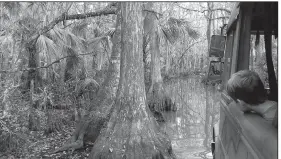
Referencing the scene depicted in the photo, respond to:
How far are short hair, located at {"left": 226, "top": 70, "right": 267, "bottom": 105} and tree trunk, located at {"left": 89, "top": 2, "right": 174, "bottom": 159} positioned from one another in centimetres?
397

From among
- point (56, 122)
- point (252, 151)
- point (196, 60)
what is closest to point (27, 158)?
point (56, 122)

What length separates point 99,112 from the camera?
774 cm

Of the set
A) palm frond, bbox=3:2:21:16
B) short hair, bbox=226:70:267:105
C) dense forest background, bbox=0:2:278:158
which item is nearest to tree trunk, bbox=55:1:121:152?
dense forest background, bbox=0:2:278:158

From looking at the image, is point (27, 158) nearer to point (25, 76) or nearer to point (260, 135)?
point (25, 76)

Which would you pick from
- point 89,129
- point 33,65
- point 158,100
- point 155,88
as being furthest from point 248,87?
point 155,88

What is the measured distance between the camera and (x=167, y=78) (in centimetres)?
2647

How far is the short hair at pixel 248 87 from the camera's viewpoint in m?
2.07

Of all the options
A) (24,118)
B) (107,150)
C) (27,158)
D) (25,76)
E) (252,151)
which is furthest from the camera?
(25,76)

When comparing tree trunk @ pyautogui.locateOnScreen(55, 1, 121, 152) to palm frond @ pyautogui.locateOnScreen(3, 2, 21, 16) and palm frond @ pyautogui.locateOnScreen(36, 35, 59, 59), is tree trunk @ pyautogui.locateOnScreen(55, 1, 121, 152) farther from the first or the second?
palm frond @ pyautogui.locateOnScreen(3, 2, 21, 16)

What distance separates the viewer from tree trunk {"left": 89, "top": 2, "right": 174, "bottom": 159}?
5.96m

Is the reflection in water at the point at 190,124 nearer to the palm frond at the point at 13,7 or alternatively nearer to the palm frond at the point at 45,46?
the palm frond at the point at 45,46

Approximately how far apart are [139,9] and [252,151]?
5.31m

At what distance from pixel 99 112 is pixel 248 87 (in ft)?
19.5

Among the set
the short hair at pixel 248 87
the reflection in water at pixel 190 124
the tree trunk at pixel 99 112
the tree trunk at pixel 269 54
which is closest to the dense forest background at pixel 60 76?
the tree trunk at pixel 99 112
